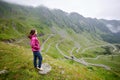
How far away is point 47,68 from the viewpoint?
60.1 ft

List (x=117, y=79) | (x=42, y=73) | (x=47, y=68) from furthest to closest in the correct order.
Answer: (x=117, y=79), (x=47, y=68), (x=42, y=73)

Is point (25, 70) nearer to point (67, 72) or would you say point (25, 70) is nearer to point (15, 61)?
point (15, 61)

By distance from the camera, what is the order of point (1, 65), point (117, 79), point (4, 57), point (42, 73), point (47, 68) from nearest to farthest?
point (42, 73) < point (47, 68) < point (1, 65) < point (4, 57) < point (117, 79)

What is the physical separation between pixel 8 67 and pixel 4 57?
15.2 ft

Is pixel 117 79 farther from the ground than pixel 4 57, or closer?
closer

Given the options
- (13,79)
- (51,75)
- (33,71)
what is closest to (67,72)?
(51,75)

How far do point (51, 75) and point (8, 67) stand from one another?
6.11m

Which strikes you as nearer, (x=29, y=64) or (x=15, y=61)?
(x=29, y=64)

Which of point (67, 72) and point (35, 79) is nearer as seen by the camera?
point (35, 79)

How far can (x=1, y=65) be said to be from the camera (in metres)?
19.6

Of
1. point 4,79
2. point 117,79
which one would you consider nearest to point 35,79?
point 4,79

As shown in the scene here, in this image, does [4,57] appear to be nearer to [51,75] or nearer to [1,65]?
[1,65]

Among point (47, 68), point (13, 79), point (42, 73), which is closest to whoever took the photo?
point (13, 79)

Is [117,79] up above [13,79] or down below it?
below
